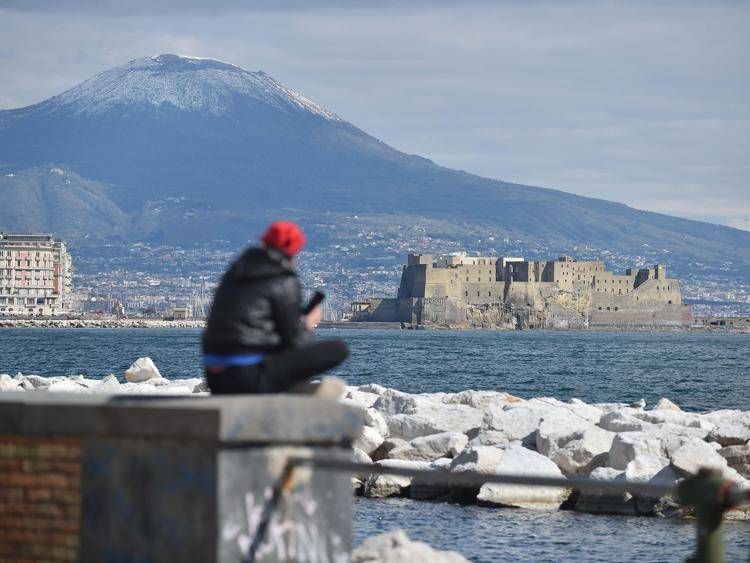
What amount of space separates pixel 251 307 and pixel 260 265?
5.2 inches

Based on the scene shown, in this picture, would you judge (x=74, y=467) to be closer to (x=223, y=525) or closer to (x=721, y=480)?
(x=223, y=525)

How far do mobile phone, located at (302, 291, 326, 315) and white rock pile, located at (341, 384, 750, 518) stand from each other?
5.45m

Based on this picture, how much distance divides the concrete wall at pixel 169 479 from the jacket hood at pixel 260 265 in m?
0.42

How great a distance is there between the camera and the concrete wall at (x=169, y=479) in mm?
4305

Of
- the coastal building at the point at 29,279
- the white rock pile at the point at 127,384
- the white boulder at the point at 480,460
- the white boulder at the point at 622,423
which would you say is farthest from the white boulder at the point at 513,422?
the coastal building at the point at 29,279

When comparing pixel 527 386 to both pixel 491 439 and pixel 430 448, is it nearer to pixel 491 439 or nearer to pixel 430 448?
pixel 491 439

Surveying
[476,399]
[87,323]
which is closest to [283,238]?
[476,399]

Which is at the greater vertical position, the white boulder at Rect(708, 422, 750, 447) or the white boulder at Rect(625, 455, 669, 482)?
the white boulder at Rect(708, 422, 750, 447)

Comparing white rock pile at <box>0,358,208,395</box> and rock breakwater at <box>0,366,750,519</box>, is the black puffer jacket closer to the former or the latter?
rock breakwater at <box>0,366,750,519</box>

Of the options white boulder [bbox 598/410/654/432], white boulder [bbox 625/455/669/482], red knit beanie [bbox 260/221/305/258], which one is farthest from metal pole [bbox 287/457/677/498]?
white boulder [bbox 598/410/654/432]

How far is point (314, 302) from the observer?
5215 millimetres

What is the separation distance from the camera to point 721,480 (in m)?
4.05

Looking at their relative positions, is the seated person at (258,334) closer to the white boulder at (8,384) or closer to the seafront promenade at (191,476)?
the seafront promenade at (191,476)

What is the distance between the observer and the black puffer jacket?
474cm
